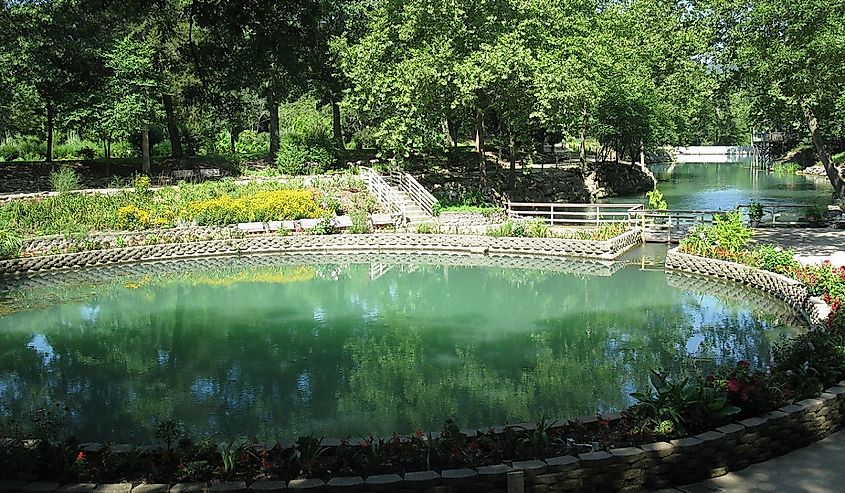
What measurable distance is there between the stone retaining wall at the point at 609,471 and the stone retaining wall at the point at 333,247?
47.6 feet

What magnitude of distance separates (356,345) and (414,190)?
690 inches

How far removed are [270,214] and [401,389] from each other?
16.8 metres

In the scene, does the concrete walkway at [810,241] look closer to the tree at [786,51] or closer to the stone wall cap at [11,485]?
the tree at [786,51]

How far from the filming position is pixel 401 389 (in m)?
10.8

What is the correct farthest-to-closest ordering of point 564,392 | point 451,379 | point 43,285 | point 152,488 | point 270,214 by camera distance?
point 270,214, point 43,285, point 451,379, point 564,392, point 152,488

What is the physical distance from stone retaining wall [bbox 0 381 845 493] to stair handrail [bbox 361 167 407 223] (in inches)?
793

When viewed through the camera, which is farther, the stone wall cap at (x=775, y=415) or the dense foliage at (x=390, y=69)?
the dense foliage at (x=390, y=69)

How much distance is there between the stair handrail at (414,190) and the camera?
94.5 ft

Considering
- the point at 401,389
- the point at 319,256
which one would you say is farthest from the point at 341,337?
the point at 319,256

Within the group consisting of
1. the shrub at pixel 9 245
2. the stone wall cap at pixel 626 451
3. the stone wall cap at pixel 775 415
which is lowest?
the stone wall cap at pixel 626 451

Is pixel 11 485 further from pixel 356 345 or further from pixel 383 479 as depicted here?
pixel 356 345

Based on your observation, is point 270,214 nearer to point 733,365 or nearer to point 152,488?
point 733,365

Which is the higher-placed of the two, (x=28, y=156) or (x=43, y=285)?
(x=28, y=156)

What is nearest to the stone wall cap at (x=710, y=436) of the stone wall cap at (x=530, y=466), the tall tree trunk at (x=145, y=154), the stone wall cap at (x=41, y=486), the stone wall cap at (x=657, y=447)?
the stone wall cap at (x=657, y=447)
